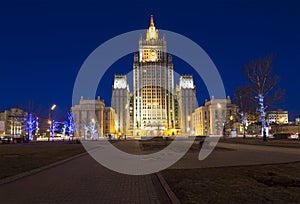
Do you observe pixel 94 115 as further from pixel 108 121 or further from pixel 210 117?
pixel 210 117

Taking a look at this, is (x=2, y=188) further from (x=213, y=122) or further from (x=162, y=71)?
(x=162, y=71)

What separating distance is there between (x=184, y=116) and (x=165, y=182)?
170243mm

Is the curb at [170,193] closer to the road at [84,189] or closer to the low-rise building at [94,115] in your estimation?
the road at [84,189]

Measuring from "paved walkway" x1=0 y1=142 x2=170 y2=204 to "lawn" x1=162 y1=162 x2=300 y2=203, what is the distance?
0.84m

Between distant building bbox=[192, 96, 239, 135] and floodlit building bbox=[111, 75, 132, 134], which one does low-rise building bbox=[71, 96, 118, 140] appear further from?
distant building bbox=[192, 96, 239, 135]

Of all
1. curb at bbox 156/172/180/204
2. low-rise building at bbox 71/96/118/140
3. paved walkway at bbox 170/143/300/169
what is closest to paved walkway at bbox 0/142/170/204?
curb at bbox 156/172/180/204

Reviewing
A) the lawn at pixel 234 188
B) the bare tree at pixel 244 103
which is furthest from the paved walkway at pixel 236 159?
the bare tree at pixel 244 103

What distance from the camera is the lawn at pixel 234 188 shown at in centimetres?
847

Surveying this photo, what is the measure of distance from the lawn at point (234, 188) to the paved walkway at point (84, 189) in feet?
2.75

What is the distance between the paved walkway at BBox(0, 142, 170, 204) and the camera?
30.6ft

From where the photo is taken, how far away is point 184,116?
180500 mm

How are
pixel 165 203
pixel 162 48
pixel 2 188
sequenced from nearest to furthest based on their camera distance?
1. pixel 165 203
2. pixel 2 188
3. pixel 162 48

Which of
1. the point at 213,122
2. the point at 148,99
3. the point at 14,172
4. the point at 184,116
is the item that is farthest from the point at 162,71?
the point at 14,172

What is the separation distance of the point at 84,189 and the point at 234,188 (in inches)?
211
